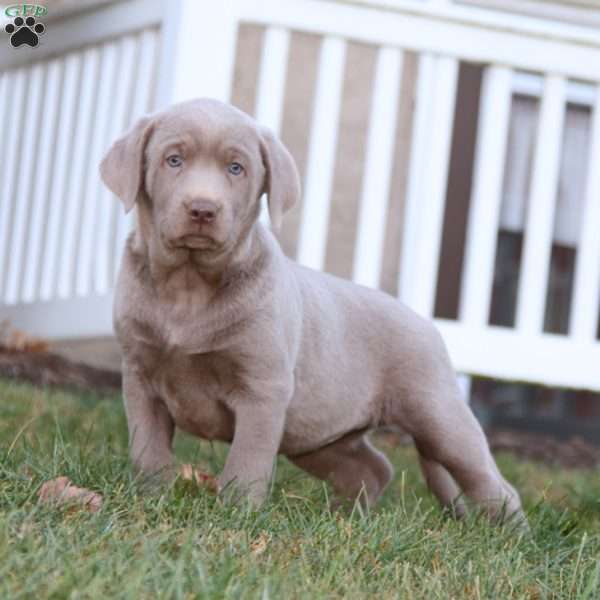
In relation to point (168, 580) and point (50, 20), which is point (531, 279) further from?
point (168, 580)

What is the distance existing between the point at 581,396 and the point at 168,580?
813cm

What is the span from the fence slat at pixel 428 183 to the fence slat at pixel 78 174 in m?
1.90

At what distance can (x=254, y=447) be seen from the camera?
3.41 metres

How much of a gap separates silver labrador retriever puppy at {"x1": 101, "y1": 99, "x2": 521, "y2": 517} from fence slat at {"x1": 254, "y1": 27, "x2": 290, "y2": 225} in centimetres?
292

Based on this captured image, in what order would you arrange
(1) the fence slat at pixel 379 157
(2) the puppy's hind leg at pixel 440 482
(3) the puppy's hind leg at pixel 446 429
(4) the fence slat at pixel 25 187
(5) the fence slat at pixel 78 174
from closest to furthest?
(3) the puppy's hind leg at pixel 446 429, (2) the puppy's hind leg at pixel 440 482, (1) the fence slat at pixel 379 157, (5) the fence slat at pixel 78 174, (4) the fence slat at pixel 25 187

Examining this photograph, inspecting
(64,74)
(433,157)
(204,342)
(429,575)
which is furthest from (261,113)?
(429,575)

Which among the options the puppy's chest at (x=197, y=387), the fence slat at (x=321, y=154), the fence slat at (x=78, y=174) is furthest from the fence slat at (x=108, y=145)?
the puppy's chest at (x=197, y=387)

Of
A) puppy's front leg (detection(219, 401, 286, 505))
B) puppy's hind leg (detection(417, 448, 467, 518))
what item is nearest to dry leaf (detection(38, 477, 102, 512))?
puppy's front leg (detection(219, 401, 286, 505))

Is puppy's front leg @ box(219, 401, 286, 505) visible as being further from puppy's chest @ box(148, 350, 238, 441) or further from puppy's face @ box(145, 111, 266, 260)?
puppy's face @ box(145, 111, 266, 260)

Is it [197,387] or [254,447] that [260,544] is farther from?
[197,387]

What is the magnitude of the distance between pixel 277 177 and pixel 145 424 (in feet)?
2.57

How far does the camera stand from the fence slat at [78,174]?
23.9 feet

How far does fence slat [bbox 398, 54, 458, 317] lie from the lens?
6715 millimetres

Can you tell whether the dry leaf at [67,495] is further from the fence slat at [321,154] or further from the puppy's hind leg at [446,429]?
the fence slat at [321,154]
